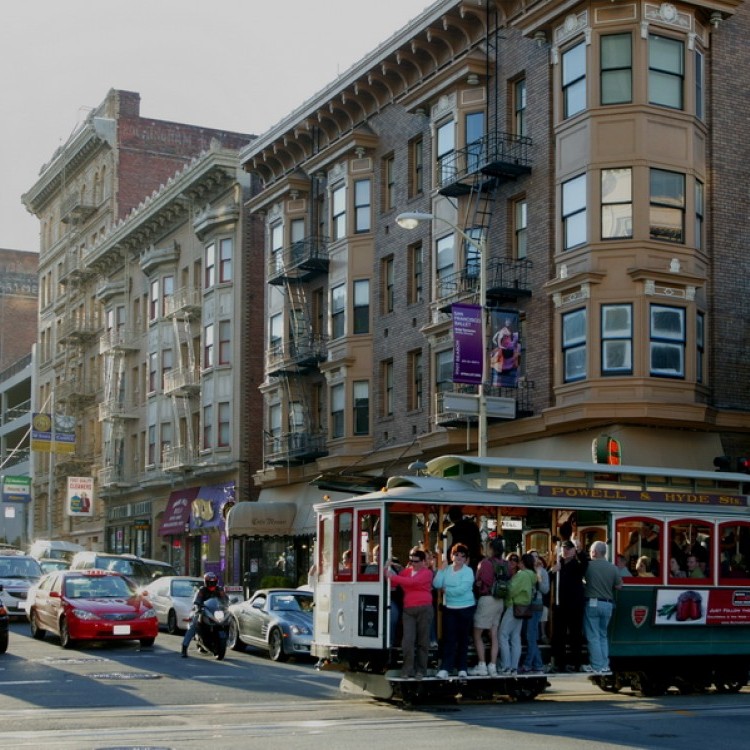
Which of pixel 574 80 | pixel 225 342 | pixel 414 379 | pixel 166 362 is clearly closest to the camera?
pixel 574 80

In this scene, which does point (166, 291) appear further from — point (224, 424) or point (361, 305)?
point (361, 305)

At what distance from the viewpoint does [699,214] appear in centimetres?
3192

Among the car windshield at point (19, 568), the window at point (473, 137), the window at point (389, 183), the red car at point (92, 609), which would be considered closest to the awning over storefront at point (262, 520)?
the car windshield at point (19, 568)

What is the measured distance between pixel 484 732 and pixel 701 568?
6461 mm

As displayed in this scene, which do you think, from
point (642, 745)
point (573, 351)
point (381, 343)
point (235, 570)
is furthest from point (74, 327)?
point (642, 745)

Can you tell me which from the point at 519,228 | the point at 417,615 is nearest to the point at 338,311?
the point at 519,228

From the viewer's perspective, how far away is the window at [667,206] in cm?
3105

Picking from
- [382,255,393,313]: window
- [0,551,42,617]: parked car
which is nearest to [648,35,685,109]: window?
[382,255,393,313]: window

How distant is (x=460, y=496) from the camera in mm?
18250

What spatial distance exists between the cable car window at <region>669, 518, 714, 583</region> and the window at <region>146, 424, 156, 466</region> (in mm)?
41282

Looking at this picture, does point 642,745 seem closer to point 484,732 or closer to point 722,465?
point 484,732

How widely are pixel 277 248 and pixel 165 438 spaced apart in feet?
45.5

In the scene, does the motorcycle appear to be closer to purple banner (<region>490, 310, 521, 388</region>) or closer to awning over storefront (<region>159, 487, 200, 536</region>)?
purple banner (<region>490, 310, 521, 388</region>)

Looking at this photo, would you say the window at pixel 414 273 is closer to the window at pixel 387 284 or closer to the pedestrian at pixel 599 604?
the window at pixel 387 284
